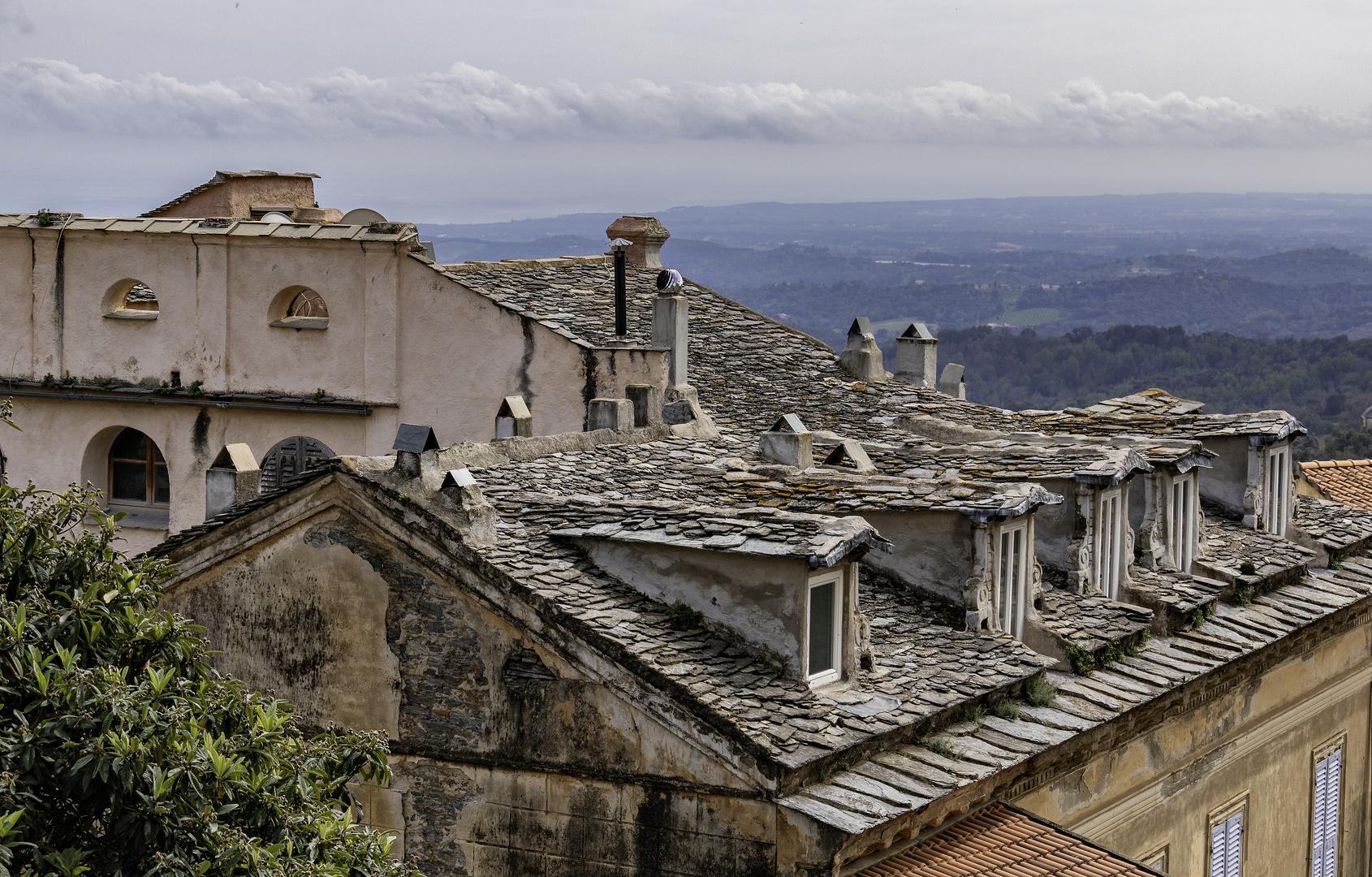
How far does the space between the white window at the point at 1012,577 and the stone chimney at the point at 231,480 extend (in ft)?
25.4

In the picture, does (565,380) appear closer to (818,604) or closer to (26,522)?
(818,604)

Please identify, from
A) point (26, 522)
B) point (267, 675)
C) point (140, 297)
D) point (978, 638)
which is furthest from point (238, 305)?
point (26, 522)

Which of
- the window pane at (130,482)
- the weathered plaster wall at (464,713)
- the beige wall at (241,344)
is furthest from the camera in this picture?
the window pane at (130,482)

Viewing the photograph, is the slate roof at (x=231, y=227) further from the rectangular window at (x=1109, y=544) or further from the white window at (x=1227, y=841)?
the white window at (x=1227, y=841)

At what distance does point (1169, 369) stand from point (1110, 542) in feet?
411

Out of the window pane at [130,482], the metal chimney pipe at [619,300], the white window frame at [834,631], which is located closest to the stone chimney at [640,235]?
the metal chimney pipe at [619,300]

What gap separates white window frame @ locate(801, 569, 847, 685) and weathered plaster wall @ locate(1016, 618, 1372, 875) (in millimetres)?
2572

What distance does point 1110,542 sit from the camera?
19750 mm

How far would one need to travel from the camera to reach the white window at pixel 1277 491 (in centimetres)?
2464

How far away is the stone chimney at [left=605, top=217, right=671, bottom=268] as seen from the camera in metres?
35.2

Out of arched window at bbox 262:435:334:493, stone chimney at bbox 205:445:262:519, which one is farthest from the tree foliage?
arched window at bbox 262:435:334:493

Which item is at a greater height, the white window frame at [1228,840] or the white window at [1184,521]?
the white window at [1184,521]

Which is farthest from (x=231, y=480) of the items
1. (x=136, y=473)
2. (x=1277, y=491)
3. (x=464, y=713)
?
(x=1277, y=491)

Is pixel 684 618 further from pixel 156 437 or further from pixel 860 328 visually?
pixel 860 328
